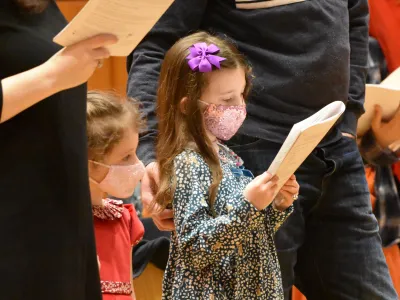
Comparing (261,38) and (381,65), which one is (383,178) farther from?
(261,38)

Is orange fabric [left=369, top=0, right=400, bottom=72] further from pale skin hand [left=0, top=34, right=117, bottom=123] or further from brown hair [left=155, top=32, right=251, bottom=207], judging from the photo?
pale skin hand [left=0, top=34, right=117, bottom=123]

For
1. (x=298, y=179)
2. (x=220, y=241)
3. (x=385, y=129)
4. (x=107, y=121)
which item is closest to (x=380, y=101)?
(x=385, y=129)

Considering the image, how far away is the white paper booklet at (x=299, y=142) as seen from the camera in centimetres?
183

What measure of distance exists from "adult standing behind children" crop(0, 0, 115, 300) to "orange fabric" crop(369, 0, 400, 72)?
213cm

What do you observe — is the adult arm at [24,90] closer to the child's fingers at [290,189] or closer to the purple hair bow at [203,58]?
the purple hair bow at [203,58]

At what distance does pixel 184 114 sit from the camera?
210 centimetres

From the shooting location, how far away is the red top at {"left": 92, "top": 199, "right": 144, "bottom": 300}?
87.6 inches

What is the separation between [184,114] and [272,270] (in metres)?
0.44

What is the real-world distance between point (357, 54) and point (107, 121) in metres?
0.84

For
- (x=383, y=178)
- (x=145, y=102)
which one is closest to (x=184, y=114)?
(x=145, y=102)

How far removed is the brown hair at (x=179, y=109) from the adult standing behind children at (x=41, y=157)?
1.60ft

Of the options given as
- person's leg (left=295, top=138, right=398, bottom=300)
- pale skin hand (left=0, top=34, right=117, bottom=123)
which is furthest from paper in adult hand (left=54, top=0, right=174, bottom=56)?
person's leg (left=295, top=138, right=398, bottom=300)

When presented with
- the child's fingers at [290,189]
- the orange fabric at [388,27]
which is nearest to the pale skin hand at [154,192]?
the child's fingers at [290,189]

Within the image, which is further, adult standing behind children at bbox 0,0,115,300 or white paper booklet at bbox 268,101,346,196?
white paper booklet at bbox 268,101,346,196
